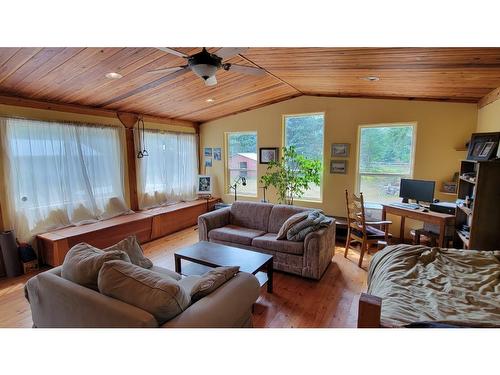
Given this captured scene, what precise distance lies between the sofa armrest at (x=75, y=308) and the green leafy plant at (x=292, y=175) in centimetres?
366

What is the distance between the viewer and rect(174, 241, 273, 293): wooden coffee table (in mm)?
2586

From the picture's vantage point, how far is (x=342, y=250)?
4012mm

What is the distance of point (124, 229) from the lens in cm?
402

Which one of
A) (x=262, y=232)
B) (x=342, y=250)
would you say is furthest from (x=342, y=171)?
(x=262, y=232)

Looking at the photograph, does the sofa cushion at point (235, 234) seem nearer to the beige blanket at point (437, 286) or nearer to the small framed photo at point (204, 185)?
the beige blanket at point (437, 286)

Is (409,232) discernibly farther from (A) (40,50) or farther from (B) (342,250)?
(A) (40,50)

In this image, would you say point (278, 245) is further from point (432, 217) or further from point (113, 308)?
point (113, 308)

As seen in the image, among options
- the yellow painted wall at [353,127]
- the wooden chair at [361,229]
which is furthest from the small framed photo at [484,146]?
the wooden chair at [361,229]

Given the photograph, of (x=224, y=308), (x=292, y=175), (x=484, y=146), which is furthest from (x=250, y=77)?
(x=224, y=308)

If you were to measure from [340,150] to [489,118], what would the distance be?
1.95 meters

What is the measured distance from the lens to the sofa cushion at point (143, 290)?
1304 mm

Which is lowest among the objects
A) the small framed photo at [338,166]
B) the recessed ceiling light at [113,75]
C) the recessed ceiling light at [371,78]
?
the small framed photo at [338,166]

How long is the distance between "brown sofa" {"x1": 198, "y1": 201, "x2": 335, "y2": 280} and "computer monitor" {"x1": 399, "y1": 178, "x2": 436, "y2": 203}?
133 centimetres
